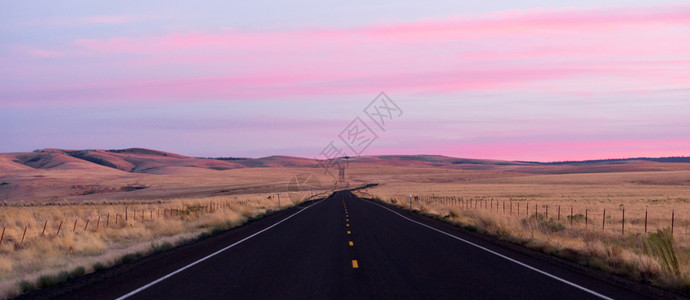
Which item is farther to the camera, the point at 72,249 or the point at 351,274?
the point at 72,249

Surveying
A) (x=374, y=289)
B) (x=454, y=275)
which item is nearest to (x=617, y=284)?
(x=454, y=275)

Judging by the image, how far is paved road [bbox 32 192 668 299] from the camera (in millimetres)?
10148

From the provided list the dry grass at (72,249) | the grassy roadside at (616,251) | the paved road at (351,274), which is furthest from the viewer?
the dry grass at (72,249)

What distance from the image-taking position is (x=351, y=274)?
1213 centimetres

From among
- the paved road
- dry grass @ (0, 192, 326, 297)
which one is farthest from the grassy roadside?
dry grass @ (0, 192, 326, 297)

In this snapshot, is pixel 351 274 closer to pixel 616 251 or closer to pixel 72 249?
pixel 616 251

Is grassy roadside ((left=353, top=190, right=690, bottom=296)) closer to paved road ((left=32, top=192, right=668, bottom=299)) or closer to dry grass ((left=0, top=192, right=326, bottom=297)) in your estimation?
paved road ((left=32, top=192, right=668, bottom=299))

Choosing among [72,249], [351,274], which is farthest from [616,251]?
[72,249]

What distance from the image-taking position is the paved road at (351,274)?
10.1m

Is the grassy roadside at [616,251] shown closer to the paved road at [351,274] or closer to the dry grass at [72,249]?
the paved road at [351,274]

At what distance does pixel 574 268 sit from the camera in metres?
13.6

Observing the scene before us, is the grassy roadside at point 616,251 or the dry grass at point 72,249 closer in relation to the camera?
the grassy roadside at point 616,251

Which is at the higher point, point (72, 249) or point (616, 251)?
point (616, 251)

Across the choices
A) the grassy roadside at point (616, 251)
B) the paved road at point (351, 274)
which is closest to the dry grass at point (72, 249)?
the paved road at point (351, 274)
